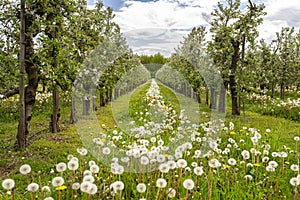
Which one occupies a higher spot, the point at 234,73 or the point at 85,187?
the point at 234,73

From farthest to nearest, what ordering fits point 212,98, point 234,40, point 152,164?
1. point 212,98
2. point 234,40
3. point 152,164

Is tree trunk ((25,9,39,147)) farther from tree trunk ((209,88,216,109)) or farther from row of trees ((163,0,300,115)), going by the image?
tree trunk ((209,88,216,109))

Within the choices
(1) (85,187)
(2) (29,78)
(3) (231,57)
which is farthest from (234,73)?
(1) (85,187)

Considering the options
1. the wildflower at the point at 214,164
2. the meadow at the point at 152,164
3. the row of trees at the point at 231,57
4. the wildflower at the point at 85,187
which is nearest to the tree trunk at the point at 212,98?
the row of trees at the point at 231,57

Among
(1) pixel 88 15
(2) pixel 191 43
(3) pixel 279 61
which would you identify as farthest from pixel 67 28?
(3) pixel 279 61

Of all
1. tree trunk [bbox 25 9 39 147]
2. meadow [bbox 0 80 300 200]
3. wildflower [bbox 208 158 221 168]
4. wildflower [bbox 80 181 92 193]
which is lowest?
meadow [bbox 0 80 300 200]

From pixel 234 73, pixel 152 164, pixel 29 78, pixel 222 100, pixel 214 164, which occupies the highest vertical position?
pixel 234 73

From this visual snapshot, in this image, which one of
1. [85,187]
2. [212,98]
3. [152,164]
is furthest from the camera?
[212,98]

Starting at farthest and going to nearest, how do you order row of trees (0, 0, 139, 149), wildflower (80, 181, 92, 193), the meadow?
row of trees (0, 0, 139, 149)
the meadow
wildflower (80, 181, 92, 193)

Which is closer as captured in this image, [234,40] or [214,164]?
[214,164]

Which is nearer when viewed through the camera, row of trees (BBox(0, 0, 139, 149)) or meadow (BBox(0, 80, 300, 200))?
meadow (BBox(0, 80, 300, 200))

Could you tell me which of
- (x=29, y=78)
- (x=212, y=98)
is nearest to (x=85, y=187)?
(x=29, y=78)

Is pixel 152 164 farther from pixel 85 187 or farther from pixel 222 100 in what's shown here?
pixel 222 100

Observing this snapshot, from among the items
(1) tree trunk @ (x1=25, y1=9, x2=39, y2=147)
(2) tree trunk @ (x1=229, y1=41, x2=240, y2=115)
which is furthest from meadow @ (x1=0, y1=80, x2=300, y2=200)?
(2) tree trunk @ (x1=229, y1=41, x2=240, y2=115)
